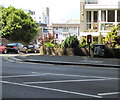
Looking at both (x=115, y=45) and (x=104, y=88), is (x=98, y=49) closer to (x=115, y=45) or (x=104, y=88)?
(x=115, y=45)

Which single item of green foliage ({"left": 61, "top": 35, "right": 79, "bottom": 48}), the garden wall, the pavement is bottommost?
the pavement

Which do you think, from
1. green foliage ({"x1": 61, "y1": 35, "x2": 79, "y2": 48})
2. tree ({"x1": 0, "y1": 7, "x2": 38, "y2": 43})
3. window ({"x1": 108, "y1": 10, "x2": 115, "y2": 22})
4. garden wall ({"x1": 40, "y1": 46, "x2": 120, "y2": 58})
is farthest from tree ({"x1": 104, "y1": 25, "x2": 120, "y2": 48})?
tree ({"x1": 0, "y1": 7, "x2": 38, "y2": 43})

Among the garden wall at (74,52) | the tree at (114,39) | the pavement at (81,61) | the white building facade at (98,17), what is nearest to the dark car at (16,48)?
the garden wall at (74,52)

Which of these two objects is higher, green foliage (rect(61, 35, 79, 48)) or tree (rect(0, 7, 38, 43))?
tree (rect(0, 7, 38, 43))

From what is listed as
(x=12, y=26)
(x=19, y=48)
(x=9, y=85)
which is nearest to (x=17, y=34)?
(x=12, y=26)

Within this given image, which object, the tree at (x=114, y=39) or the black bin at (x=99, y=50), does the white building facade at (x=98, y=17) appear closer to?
the tree at (x=114, y=39)

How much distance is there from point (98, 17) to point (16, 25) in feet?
57.0

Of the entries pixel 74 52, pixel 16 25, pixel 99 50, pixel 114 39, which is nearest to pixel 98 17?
pixel 114 39

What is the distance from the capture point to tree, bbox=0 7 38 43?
4462 cm

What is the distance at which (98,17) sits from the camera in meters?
33.0

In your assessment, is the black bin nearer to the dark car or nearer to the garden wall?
the garden wall

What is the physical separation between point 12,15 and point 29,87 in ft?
127

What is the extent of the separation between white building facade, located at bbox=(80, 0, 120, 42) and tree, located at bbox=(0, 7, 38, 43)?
1509 centimetres

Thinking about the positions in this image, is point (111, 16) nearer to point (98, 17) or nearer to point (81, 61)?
point (98, 17)
